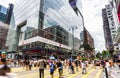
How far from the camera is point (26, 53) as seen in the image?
48062 mm

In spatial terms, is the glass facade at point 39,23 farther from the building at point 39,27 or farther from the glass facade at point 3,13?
the glass facade at point 3,13

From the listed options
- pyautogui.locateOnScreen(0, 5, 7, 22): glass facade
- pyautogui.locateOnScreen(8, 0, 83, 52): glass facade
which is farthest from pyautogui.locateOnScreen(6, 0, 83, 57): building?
pyautogui.locateOnScreen(0, 5, 7, 22): glass facade

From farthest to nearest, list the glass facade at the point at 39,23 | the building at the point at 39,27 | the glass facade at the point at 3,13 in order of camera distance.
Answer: the glass facade at the point at 3,13
the glass facade at the point at 39,23
the building at the point at 39,27

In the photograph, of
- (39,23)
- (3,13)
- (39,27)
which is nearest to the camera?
(39,27)

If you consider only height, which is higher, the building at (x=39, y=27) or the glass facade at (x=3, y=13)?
the glass facade at (x=3, y=13)

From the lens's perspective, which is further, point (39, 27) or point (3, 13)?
point (3, 13)

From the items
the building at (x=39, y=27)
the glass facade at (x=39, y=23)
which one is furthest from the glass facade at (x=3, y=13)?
the glass facade at (x=39, y=23)

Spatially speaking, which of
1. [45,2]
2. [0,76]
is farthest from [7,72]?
[45,2]

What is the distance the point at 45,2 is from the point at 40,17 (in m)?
7.02

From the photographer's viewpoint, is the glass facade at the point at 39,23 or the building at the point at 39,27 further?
the glass facade at the point at 39,23

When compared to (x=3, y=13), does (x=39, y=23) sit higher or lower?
lower

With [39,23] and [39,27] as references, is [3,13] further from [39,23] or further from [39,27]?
[39,27]

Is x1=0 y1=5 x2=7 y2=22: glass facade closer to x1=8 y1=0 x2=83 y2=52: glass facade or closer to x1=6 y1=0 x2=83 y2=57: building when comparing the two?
x1=6 y1=0 x2=83 y2=57: building

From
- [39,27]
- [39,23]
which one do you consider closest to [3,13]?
[39,23]
